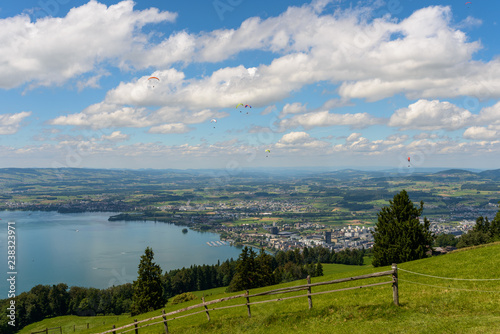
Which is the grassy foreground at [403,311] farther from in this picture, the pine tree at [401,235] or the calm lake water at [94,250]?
the calm lake water at [94,250]

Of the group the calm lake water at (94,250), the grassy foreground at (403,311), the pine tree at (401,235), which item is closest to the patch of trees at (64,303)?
the calm lake water at (94,250)

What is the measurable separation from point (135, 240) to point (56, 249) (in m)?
34.5

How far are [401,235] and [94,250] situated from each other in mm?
137478

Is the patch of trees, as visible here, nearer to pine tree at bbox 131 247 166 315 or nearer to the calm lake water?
the calm lake water

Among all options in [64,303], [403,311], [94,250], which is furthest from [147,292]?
[94,250]

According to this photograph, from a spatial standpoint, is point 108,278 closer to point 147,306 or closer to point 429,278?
point 147,306

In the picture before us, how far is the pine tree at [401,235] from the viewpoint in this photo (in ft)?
104

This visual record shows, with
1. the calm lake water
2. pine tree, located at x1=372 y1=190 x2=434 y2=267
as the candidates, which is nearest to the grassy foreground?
pine tree, located at x1=372 y1=190 x2=434 y2=267

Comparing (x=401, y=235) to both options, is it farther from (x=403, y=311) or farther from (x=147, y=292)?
(x=147, y=292)

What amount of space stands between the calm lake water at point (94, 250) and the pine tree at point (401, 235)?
87490mm

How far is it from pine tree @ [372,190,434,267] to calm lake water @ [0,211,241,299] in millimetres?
87490

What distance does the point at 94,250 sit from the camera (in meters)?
134

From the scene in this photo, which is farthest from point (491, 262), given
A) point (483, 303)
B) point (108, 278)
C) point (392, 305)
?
point (108, 278)

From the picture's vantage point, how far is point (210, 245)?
153 meters
